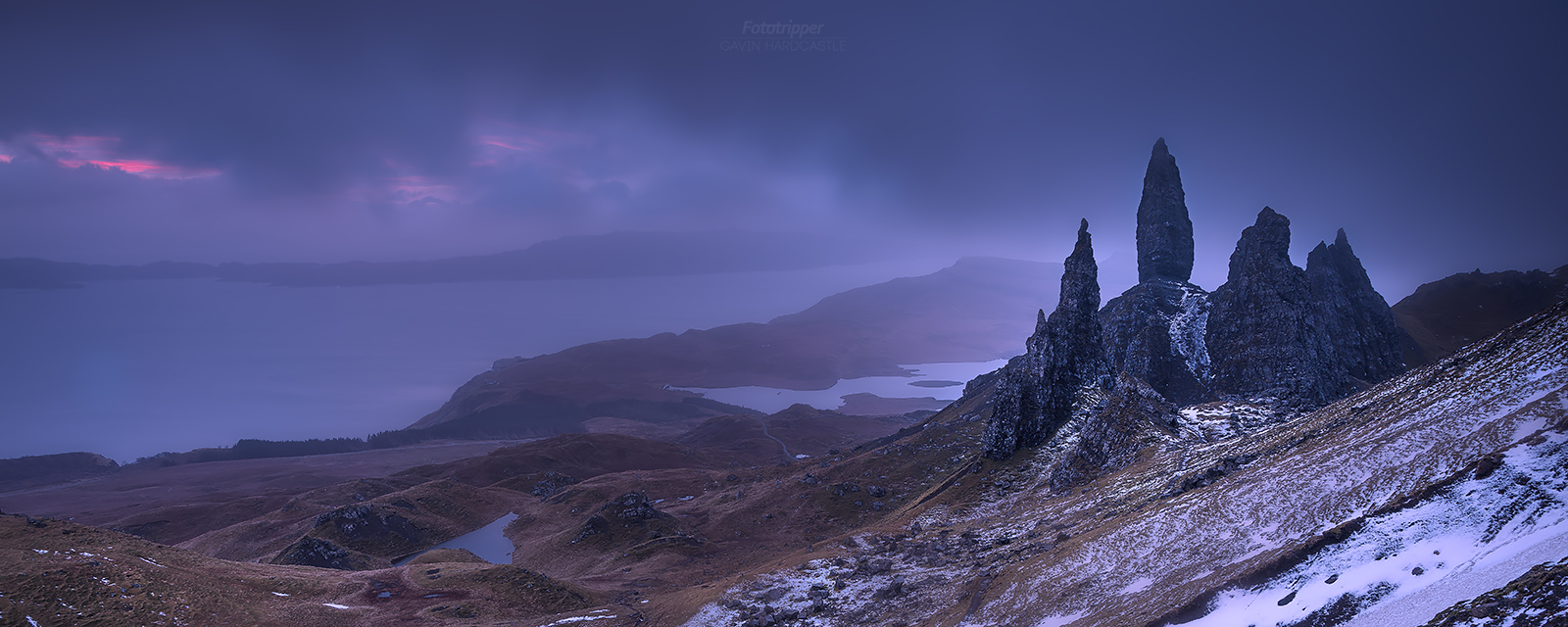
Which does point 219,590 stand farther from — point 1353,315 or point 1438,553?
point 1353,315

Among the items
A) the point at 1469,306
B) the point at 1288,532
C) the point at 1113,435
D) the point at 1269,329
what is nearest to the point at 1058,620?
the point at 1288,532

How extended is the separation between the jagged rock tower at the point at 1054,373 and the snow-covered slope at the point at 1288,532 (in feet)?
52.1

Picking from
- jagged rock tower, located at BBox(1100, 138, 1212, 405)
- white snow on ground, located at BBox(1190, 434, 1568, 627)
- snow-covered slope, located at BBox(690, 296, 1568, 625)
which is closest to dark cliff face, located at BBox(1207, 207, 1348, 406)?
jagged rock tower, located at BBox(1100, 138, 1212, 405)

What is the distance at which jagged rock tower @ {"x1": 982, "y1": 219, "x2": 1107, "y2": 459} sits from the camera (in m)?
56.8

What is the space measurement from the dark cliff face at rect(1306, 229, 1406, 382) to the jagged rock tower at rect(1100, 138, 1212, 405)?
14.0 meters

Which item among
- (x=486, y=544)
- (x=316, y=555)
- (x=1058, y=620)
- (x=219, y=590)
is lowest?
(x=486, y=544)

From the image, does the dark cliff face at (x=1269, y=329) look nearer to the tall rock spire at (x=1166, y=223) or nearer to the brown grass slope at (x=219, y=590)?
the tall rock spire at (x=1166, y=223)

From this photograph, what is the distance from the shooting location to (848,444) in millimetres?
136000

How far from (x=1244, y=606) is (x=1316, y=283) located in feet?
309

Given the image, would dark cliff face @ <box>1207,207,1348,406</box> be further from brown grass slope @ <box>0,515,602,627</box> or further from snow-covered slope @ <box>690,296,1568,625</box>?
brown grass slope @ <box>0,515,602,627</box>

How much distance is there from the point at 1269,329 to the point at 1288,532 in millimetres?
55521

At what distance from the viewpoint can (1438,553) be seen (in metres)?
16.1

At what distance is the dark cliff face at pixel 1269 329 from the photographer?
6125 centimetres

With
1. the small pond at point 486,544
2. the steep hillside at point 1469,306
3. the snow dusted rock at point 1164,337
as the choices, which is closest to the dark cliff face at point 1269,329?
the snow dusted rock at point 1164,337
